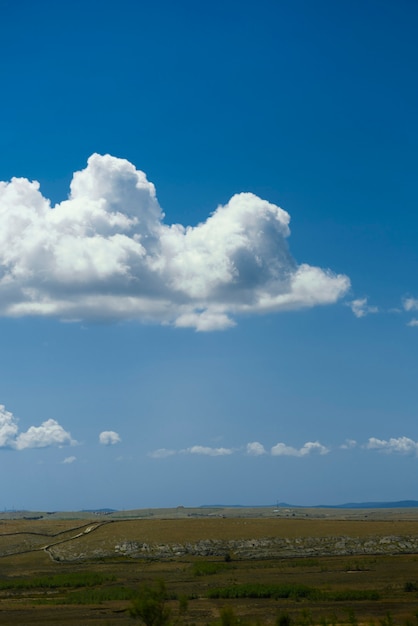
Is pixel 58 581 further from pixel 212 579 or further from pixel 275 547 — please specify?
pixel 275 547

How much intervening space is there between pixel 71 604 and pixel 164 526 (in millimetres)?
63020

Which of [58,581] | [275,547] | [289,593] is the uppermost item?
[275,547]

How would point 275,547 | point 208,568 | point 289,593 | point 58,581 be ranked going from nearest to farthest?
point 289,593 < point 58,581 < point 208,568 < point 275,547

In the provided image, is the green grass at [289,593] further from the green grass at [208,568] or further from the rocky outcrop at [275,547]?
the rocky outcrop at [275,547]

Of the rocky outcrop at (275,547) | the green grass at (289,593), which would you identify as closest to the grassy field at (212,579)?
the green grass at (289,593)

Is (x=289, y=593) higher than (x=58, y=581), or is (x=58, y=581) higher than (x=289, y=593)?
(x=289, y=593)

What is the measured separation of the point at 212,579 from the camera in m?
90.6

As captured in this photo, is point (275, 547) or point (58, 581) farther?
point (275, 547)

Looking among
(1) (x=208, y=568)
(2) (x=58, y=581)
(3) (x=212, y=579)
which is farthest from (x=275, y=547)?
(2) (x=58, y=581)

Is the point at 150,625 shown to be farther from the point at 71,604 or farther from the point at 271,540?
the point at 271,540

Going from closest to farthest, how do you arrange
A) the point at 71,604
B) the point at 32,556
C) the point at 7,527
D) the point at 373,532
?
the point at 71,604
the point at 32,556
the point at 373,532
the point at 7,527

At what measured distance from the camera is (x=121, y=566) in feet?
351

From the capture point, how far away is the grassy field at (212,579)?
6397cm

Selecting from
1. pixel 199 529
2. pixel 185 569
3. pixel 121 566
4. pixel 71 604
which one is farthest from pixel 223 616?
pixel 199 529
